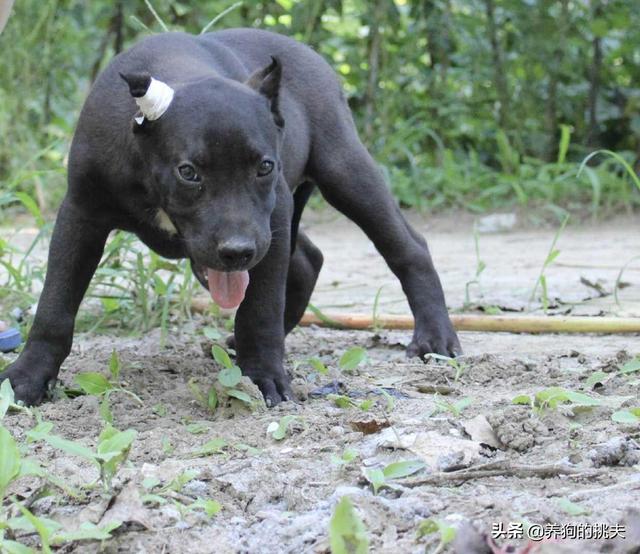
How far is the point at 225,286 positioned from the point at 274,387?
337 mm

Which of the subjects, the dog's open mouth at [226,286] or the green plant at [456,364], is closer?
the dog's open mouth at [226,286]

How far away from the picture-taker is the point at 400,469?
2594 mm

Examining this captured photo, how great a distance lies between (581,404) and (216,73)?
1550 millimetres

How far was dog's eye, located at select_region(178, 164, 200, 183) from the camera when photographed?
3234 mm

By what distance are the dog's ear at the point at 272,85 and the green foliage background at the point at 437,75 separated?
4724 millimetres

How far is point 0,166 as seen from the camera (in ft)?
28.0

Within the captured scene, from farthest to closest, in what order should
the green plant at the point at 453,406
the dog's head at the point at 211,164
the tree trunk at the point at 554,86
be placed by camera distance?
the tree trunk at the point at 554,86, the dog's head at the point at 211,164, the green plant at the point at 453,406

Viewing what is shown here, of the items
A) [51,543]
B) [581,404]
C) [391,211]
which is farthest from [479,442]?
[391,211]

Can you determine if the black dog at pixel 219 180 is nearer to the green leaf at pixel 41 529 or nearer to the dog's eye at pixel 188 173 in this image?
the dog's eye at pixel 188 173

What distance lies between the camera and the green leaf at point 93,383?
341 cm

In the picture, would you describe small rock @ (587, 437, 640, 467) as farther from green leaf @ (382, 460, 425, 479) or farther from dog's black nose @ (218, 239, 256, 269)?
dog's black nose @ (218, 239, 256, 269)

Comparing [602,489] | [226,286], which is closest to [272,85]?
[226,286]

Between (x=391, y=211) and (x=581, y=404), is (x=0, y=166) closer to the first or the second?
(x=391, y=211)

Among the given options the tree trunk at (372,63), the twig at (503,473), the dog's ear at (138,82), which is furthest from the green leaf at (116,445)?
the tree trunk at (372,63)
